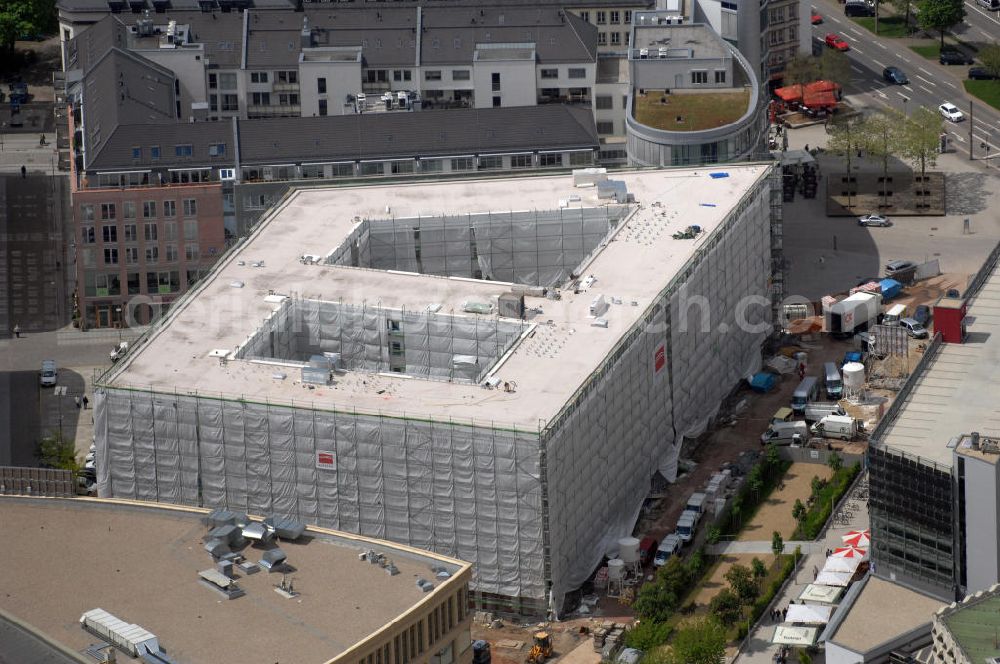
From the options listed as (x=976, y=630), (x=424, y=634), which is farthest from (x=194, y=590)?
(x=976, y=630)

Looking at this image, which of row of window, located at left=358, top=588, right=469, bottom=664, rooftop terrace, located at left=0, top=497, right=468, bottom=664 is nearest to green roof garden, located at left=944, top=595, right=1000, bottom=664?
row of window, located at left=358, top=588, right=469, bottom=664

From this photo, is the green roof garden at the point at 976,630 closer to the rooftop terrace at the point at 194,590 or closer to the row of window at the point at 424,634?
the row of window at the point at 424,634

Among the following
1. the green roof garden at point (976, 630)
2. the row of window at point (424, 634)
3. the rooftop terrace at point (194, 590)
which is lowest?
the green roof garden at point (976, 630)

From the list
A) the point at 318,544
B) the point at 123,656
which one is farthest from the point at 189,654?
the point at 318,544

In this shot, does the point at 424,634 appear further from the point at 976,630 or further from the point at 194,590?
the point at 976,630

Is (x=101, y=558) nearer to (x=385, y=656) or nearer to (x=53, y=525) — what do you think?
(x=53, y=525)

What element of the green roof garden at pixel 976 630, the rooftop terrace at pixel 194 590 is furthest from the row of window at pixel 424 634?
the green roof garden at pixel 976 630
